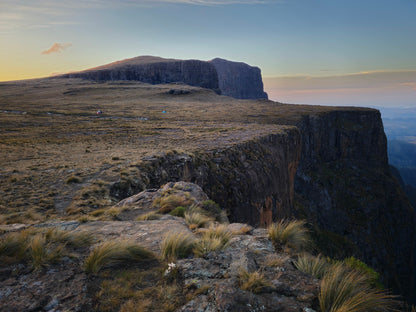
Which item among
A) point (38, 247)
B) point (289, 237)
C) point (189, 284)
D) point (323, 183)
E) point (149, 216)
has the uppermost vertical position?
point (38, 247)

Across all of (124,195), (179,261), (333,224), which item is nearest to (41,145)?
(124,195)

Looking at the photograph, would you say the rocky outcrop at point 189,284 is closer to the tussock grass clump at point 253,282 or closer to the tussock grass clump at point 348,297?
the tussock grass clump at point 253,282

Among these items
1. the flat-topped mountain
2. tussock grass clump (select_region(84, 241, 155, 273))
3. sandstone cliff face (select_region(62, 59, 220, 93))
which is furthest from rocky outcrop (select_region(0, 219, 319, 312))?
sandstone cliff face (select_region(62, 59, 220, 93))

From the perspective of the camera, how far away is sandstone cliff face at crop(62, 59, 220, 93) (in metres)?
123

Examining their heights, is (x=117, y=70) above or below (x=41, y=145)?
above

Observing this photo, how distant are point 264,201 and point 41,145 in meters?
17.2

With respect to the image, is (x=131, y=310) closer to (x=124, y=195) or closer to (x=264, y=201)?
(x=124, y=195)

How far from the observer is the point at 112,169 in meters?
11.2

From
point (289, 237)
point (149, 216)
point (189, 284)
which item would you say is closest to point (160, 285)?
point (189, 284)

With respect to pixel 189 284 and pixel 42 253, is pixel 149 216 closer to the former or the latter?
pixel 42 253

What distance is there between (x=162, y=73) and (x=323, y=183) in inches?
4259

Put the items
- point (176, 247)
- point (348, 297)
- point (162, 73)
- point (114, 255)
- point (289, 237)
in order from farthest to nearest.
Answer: point (162, 73) → point (289, 237) → point (176, 247) → point (114, 255) → point (348, 297)

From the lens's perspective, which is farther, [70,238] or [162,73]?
[162,73]

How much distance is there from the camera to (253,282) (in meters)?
3.37
